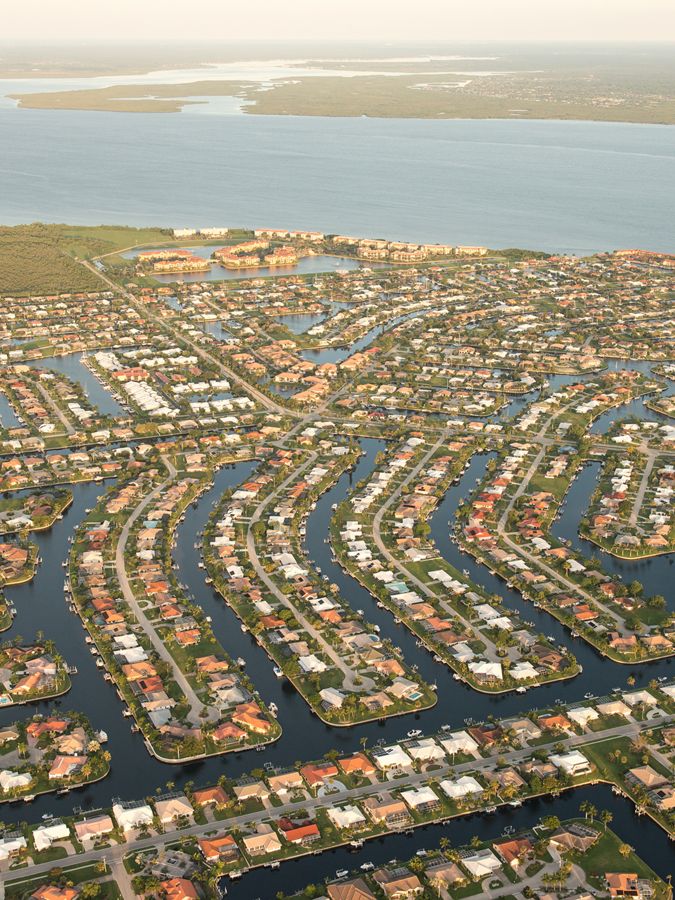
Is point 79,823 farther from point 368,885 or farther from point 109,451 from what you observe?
point 109,451

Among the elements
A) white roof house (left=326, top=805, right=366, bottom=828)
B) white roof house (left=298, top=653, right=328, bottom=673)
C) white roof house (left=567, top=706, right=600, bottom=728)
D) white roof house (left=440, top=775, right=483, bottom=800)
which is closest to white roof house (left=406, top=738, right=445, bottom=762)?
white roof house (left=440, top=775, right=483, bottom=800)

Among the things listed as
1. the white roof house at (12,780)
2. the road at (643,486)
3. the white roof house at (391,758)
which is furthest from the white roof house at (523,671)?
the white roof house at (12,780)

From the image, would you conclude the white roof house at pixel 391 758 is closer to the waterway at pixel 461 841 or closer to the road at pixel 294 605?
the waterway at pixel 461 841

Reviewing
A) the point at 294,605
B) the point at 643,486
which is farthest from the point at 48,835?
the point at 643,486

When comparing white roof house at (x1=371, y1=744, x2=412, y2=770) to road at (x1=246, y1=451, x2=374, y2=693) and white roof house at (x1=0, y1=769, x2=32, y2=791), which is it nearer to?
road at (x1=246, y1=451, x2=374, y2=693)

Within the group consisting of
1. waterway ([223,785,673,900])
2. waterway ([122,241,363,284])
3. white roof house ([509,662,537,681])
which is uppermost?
waterway ([122,241,363,284])

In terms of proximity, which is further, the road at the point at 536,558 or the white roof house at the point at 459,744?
the road at the point at 536,558
